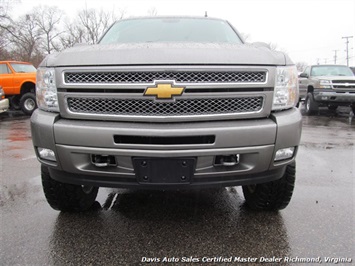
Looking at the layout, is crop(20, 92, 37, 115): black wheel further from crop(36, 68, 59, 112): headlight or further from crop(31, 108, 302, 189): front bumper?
crop(31, 108, 302, 189): front bumper

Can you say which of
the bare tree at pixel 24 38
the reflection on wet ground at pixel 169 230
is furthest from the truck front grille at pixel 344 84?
the bare tree at pixel 24 38

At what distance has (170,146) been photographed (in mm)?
1907

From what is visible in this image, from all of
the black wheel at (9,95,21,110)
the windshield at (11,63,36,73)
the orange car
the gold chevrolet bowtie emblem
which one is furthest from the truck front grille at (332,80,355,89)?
the black wheel at (9,95,21,110)

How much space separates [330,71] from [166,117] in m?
11.4

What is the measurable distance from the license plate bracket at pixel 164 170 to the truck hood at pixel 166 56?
643 millimetres

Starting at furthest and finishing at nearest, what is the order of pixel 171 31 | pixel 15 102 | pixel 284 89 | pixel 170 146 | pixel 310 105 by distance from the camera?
pixel 15 102 → pixel 310 105 → pixel 171 31 → pixel 284 89 → pixel 170 146

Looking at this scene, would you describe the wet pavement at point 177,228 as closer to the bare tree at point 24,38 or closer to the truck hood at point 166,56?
the truck hood at point 166,56

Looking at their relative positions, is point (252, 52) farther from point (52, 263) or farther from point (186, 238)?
point (52, 263)

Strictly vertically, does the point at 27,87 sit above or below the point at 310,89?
above

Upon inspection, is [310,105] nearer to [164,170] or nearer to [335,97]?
[335,97]

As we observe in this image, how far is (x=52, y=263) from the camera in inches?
77.7

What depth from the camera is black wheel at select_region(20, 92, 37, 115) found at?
437 inches

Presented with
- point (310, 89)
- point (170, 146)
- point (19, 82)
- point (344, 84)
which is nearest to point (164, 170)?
point (170, 146)

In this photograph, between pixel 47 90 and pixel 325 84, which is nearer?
pixel 47 90
